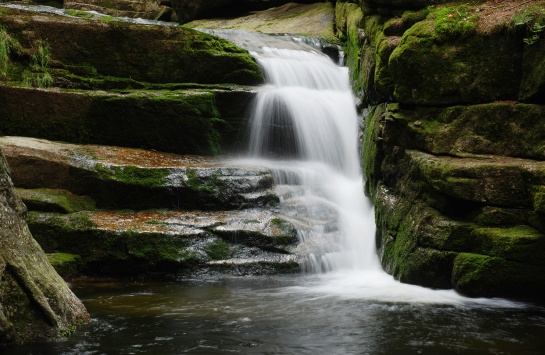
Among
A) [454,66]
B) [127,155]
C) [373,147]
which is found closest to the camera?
[454,66]

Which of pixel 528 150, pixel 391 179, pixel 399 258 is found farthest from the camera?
pixel 391 179

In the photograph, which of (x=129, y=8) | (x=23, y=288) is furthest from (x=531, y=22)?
(x=129, y=8)

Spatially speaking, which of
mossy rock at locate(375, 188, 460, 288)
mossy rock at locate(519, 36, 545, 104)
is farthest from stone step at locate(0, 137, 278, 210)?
mossy rock at locate(519, 36, 545, 104)

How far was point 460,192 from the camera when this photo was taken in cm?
698

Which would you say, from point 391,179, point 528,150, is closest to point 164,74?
point 391,179

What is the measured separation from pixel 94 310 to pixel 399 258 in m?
4.42

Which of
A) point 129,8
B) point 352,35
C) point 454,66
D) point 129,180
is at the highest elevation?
point 129,8

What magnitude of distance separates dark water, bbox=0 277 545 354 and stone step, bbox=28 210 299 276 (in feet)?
3.38

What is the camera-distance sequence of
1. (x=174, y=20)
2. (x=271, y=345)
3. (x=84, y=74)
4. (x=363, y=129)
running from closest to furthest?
(x=271, y=345) < (x=363, y=129) < (x=84, y=74) < (x=174, y=20)

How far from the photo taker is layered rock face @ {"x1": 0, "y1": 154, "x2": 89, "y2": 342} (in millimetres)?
5117

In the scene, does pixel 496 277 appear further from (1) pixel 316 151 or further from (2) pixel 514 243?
(1) pixel 316 151

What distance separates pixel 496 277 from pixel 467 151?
178 cm

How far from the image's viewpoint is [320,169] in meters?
12.0

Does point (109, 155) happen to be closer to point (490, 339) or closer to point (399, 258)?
point (399, 258)
